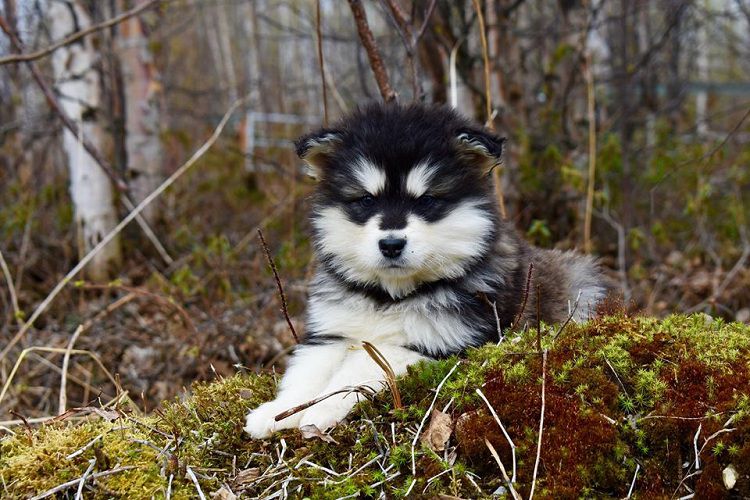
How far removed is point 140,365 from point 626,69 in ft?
21.6

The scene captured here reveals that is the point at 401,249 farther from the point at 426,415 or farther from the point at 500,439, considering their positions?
the point at 500,439

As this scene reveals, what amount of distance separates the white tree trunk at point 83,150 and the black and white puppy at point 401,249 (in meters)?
5.82

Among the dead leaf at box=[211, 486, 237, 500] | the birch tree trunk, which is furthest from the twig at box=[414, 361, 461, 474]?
the birch tree trunk

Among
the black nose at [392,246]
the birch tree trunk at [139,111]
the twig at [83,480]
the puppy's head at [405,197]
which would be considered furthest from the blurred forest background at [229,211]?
the twig at [83,480]

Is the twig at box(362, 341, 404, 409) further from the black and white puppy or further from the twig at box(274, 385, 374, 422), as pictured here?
the black and white puppy

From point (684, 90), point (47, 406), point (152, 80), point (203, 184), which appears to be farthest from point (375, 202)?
point (203, 184)

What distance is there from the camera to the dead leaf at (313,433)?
10.1 ft

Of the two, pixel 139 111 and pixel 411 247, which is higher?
pixel 139 111

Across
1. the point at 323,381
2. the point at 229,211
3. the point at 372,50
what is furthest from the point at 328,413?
the point at 229,211

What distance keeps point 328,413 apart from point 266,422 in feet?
0.92

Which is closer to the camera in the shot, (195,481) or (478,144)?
(195,481)

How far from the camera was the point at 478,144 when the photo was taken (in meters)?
3.75

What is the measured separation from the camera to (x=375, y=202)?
3.78 metres

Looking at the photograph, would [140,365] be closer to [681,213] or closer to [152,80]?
[152,80]
